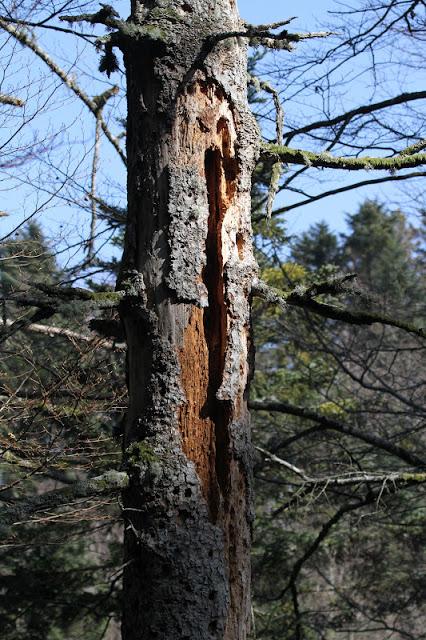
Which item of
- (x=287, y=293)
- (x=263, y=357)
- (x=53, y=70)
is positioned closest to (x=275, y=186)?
(x=287, y=293)

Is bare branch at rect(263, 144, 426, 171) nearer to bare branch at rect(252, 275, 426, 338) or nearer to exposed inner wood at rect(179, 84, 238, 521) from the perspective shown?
exposed inner wood at rect(179, 84, 238, 521)

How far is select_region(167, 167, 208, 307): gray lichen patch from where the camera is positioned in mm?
3521

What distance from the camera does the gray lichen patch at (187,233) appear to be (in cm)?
352

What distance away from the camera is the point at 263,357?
20.2 m

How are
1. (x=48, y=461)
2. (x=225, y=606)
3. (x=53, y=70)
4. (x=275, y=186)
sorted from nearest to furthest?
(x=225, y=606) < (x=275, y=186) < (x=48, y=461) < (x=53, y=70)

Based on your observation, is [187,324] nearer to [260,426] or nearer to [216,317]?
[216,317]

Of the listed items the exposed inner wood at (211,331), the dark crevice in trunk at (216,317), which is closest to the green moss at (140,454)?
the exposed inner wood at (211,331)

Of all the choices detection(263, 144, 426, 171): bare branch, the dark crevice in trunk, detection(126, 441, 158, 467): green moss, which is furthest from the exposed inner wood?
detection(263, 144, 426, 171): bare branch

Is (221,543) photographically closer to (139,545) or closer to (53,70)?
(139,545)

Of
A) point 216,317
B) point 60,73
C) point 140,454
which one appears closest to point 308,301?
point 216,317

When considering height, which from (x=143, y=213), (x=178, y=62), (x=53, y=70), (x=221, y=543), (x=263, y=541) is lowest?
(x=263, y=541)

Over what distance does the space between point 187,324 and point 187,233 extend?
402mm

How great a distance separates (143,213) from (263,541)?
994cm

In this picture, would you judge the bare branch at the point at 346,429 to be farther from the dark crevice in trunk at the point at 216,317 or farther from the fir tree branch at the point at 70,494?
the fir tree branch at the point at 70,494
